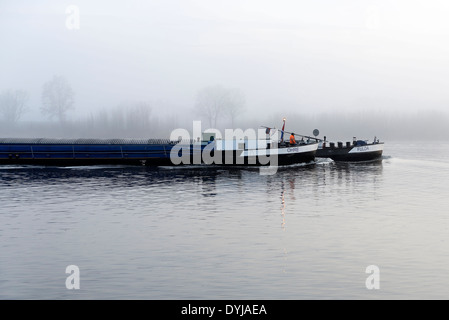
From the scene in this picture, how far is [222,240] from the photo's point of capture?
27.0 meters

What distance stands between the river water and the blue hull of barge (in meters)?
18.5

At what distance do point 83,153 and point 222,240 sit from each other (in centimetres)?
5108

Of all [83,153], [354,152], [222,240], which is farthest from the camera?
[354,152]

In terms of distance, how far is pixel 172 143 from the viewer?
75.2 metres

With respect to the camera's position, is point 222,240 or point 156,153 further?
point 156,153

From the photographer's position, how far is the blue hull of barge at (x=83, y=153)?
72.9 metres

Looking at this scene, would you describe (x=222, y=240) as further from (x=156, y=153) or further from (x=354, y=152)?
(x=354, y=152)

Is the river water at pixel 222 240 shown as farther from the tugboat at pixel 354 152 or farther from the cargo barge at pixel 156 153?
the tugboat at pixel 354 152

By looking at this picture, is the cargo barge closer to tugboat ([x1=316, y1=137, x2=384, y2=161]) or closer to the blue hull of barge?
the blue hull of barge

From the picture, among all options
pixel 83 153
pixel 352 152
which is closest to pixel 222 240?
pixel 83 153

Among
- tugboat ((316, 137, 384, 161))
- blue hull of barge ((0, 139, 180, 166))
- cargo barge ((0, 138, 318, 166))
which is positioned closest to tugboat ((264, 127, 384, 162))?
tugboat ((316, 137, 384, 161))

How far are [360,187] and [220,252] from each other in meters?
31.1
